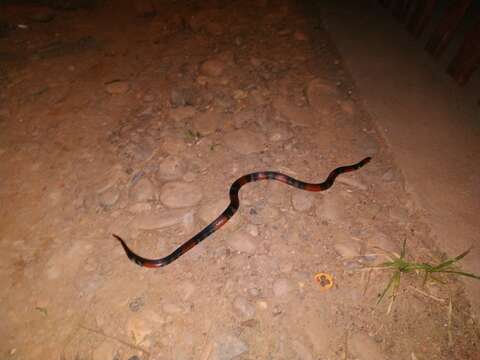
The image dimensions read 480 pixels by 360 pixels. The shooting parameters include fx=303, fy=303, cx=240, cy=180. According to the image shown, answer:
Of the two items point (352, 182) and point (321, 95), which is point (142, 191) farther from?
point (321, 95)

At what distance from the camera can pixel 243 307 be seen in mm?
2641

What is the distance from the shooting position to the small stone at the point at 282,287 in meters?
2.74

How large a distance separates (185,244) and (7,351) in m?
1.65

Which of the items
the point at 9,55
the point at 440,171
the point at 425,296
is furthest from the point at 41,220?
the point at 440,171

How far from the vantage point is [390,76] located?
14.7ft

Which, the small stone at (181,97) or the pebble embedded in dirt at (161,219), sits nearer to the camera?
the pebble embedded in dirt at (161,219)

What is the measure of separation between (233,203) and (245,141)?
94 centimetres

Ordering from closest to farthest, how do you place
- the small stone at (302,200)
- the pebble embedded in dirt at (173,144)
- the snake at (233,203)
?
the snake at (233,203) < the small stone at (302,200) < the pebble embedded in dirt at (173,144)

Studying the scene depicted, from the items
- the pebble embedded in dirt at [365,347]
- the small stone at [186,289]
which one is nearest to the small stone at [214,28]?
the small stone at [186,289]

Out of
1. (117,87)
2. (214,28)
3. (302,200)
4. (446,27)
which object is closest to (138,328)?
(302,200)

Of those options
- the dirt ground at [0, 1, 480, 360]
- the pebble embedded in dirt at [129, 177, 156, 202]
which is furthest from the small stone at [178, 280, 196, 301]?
the pebble embedded in dirt at [129, 177, 156, 202]

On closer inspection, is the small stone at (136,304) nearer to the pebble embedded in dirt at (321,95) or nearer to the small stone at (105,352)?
the small stone at (105,352)

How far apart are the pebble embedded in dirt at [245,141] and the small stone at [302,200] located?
31.5 inches

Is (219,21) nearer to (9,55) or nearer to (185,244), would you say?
(9,55)
